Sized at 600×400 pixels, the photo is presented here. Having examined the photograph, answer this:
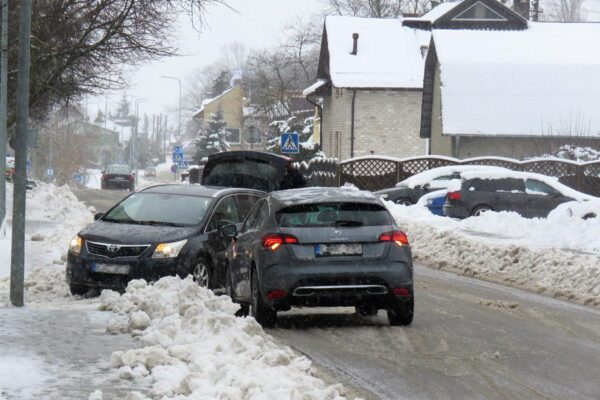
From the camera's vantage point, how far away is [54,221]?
1244 inches

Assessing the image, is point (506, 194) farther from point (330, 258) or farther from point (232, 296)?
point (330, 258)

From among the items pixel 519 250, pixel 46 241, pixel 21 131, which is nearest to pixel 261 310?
pixel 21 131

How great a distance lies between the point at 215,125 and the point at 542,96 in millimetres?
60225

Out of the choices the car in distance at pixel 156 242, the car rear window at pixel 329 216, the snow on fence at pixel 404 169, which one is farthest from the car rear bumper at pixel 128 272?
the snow on fence at pixel 404 169

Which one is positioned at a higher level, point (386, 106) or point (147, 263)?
point (386, 106)

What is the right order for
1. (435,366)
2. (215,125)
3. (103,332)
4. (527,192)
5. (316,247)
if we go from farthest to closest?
(215,125) < (527,192) < (316,247) < (103,332) < (435,366)

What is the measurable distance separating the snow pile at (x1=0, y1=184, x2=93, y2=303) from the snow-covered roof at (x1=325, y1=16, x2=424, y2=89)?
21.2 metres

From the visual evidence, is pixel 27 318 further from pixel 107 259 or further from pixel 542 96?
pixel 542 96

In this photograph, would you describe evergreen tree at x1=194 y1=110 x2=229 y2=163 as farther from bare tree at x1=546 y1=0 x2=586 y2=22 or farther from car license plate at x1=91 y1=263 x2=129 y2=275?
car license plate at x1=91 y1=263 x2=129 y2=275

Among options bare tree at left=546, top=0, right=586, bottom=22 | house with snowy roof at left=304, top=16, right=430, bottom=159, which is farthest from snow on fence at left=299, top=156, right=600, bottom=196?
bare tree at left=546, top=0, right=586, bottom=22

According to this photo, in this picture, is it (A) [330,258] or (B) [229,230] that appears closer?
(A) [330,258]

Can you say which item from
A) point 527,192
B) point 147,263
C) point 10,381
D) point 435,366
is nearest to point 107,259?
point 147,263

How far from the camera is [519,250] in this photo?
19.0m

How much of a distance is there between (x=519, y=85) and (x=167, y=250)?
131 feet
